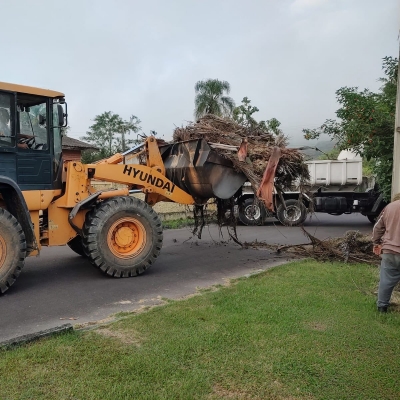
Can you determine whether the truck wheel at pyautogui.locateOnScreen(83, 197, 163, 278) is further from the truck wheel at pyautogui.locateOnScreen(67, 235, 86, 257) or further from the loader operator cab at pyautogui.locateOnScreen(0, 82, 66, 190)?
the truck wheel at pyautogui.locateOnScreen(67, 235, 86, 257)

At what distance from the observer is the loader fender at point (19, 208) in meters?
6.43

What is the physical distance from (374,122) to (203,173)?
18.7 ft

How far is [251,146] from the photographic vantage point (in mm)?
8469

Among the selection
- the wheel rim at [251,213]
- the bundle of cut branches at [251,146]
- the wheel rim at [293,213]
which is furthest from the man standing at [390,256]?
the wheel rim at [251,213]

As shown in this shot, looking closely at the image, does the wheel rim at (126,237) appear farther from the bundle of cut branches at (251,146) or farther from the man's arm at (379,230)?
the man's arm at (379,230)

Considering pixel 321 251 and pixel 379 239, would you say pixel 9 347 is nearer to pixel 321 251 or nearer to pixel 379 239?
pixel 379 239

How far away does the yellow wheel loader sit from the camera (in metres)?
6.52

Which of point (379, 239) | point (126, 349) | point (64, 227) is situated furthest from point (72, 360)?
point (379, 239)

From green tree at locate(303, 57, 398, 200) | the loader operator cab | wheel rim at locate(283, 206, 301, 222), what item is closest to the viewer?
the loader operator cab

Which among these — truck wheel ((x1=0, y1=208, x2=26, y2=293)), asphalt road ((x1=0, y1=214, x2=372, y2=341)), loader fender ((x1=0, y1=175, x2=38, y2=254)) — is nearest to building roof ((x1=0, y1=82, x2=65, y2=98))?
loader fender ((x1=0, y1=175, x2=38, y2=254))

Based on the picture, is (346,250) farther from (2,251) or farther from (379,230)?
(2,251)

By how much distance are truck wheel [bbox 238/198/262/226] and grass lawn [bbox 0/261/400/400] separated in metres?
10.2

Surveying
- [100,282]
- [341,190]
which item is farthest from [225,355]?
[341,190]

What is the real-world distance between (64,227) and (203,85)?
25.5m
